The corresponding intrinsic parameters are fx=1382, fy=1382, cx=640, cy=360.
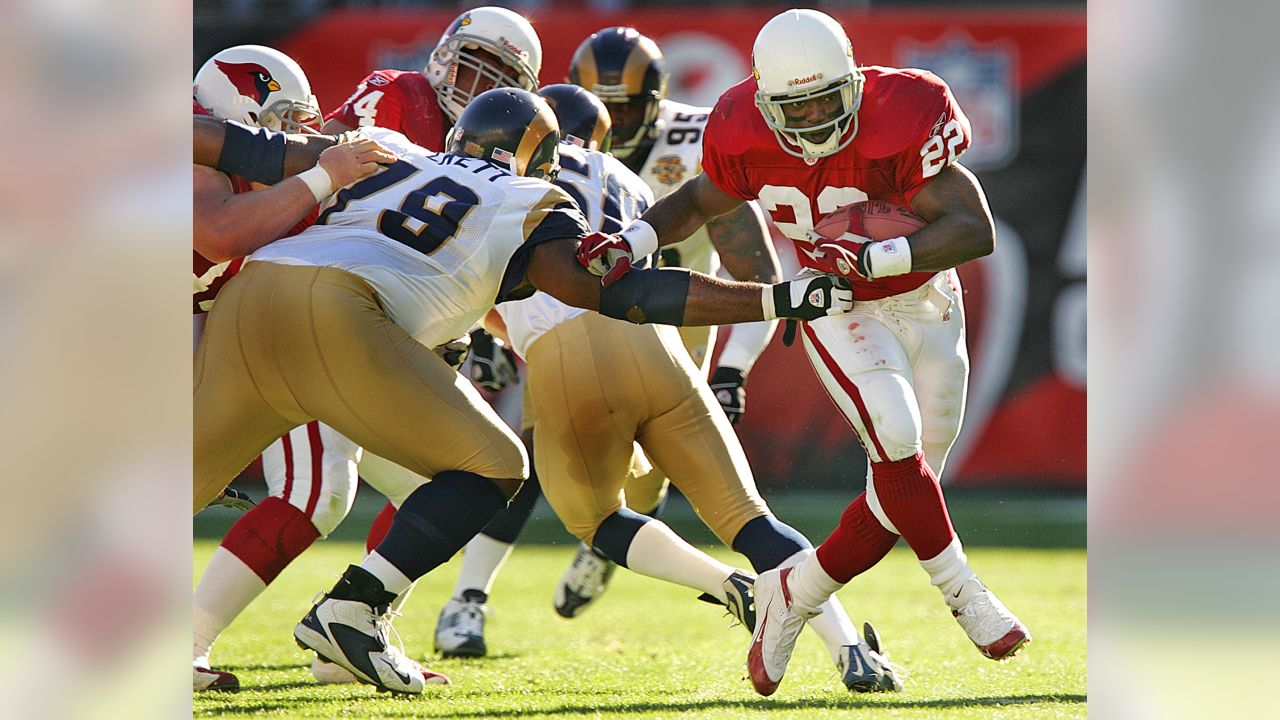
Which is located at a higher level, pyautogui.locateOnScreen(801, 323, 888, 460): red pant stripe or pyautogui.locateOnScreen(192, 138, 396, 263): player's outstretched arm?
pyautogui.locateOnScreen(192, 138, 396, 263): player's outstretched arm

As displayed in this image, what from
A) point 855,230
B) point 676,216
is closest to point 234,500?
point 676,216

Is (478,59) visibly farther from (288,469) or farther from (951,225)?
(951,225)

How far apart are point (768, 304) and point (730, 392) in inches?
49.6

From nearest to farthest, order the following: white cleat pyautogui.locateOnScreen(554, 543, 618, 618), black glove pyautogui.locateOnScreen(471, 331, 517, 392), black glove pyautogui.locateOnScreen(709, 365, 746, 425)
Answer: black glove pyautogui.locateOnScreen(709, 365, 746, 425), black glove pyautogui.locateOnScreen(471, 331, 517, 392), white cleat pyautogui.locateOnScreen(554, 543, 618, 618)

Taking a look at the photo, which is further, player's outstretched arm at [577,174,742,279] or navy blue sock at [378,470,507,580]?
player's outstretched arm at [577,174,742,279]

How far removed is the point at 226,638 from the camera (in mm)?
4441

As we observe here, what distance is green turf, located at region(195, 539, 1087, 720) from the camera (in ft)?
10.3

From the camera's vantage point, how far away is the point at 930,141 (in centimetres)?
297

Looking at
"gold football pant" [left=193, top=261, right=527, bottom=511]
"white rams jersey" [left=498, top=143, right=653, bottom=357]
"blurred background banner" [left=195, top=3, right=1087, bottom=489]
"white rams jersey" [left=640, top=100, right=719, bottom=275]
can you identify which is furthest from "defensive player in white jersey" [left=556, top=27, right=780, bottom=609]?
"blurred background banner" [left=195, top=3, right=1087, bottom=489]

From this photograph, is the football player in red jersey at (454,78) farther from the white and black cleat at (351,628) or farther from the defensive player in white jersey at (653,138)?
the white and black cleat at (351,628)

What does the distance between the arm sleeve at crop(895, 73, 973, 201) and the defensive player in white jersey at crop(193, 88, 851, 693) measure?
31cm

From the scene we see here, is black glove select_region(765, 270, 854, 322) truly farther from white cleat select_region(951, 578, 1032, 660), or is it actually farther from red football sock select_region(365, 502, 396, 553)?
red football sock select_region(365, 502, 396, 553)

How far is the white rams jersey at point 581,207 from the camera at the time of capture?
3.51m
